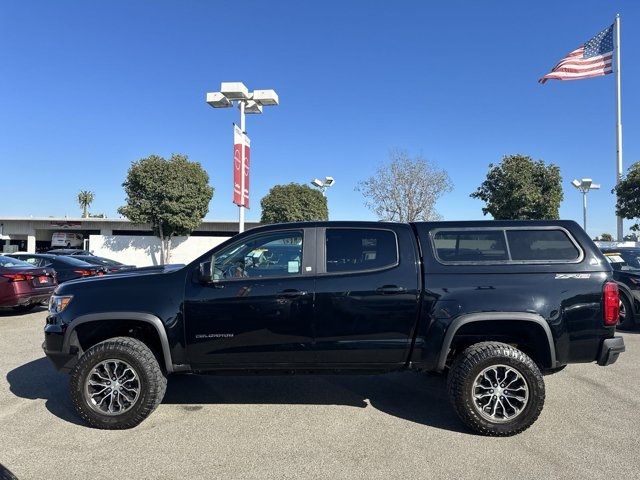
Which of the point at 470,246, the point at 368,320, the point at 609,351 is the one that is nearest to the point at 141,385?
the point at 368,320

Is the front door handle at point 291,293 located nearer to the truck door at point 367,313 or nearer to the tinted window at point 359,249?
the truck door at point 367,313

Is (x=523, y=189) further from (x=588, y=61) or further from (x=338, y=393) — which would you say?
(x=338, y=393)

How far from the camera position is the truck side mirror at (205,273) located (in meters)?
4.22

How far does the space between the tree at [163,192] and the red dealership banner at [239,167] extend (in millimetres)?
16120

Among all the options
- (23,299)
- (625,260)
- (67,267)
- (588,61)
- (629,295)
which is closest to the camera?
(629,295)

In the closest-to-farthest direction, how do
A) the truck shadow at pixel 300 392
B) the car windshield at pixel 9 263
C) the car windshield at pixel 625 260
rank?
the truck shadow at pixel 300 392 → the car windshield at pixel 625 260 → the car windshield at pixel 9 263

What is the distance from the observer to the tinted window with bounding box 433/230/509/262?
175 inches

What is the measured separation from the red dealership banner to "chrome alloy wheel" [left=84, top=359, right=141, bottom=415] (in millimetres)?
11331

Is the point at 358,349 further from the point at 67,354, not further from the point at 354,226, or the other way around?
the point at 67,354

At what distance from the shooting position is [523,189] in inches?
947

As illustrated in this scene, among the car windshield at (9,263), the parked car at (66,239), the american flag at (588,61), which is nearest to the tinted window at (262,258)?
the car windshield at (9,263)

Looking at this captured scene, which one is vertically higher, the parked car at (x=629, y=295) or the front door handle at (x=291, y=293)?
the front door handle at (x=291, y=293)

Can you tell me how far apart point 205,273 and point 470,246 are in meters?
2.52

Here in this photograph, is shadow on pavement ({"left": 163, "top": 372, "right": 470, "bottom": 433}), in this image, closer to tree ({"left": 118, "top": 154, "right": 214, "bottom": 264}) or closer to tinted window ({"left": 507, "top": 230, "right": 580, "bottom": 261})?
tinted window ({"left": 507, "top": 230, "right": 580, "bottom": 261})
